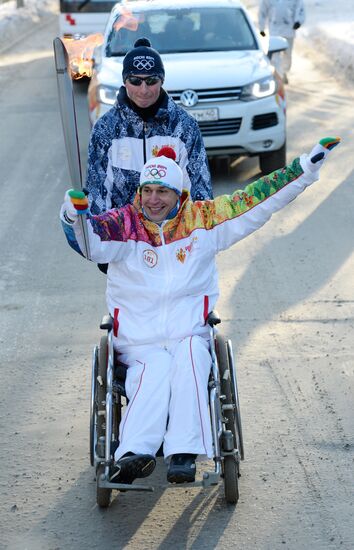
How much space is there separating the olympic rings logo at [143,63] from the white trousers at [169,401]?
1502mm

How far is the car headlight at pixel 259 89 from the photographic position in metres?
10.7

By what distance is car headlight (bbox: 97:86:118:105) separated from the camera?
10.6 meters

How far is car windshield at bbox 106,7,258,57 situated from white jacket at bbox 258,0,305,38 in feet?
15.9

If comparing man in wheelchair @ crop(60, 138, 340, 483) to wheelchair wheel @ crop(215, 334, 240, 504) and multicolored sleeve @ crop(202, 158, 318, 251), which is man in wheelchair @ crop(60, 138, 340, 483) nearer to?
multicolored sleeve @ crop(202, 158, 318, 251)

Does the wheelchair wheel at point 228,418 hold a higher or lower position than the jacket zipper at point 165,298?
lower

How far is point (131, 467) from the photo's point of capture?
439 centimetres

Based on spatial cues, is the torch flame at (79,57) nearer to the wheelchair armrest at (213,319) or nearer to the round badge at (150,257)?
the round badge at (150,257)

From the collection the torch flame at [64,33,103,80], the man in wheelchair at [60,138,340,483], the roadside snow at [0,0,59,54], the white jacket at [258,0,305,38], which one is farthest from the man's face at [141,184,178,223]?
the roadside snow at [0,0,59,54]

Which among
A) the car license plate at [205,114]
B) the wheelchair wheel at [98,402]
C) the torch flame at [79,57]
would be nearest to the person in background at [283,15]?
the car license plate at [205,114]

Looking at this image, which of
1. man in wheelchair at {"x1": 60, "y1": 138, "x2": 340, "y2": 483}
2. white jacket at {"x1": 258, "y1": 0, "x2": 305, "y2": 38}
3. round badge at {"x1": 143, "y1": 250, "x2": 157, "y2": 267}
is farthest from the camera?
white jacket at {"x1": 258, "y1": 0, "x2": 305, "y2": 38}

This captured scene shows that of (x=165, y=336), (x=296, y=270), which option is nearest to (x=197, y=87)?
(x=296, y=270)

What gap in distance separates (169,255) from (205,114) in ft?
19.3

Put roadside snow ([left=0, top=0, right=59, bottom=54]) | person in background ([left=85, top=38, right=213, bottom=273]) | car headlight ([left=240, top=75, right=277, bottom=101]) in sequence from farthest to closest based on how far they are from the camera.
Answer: roadside snow ([left=0, top=0, right=59, bottom=54]) < car headlight ([left=240, top=75, right=277, bottom=101]) < person in background ([left=85, top=38, right=213, bottom=273])

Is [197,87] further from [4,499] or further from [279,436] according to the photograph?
[4,499]
